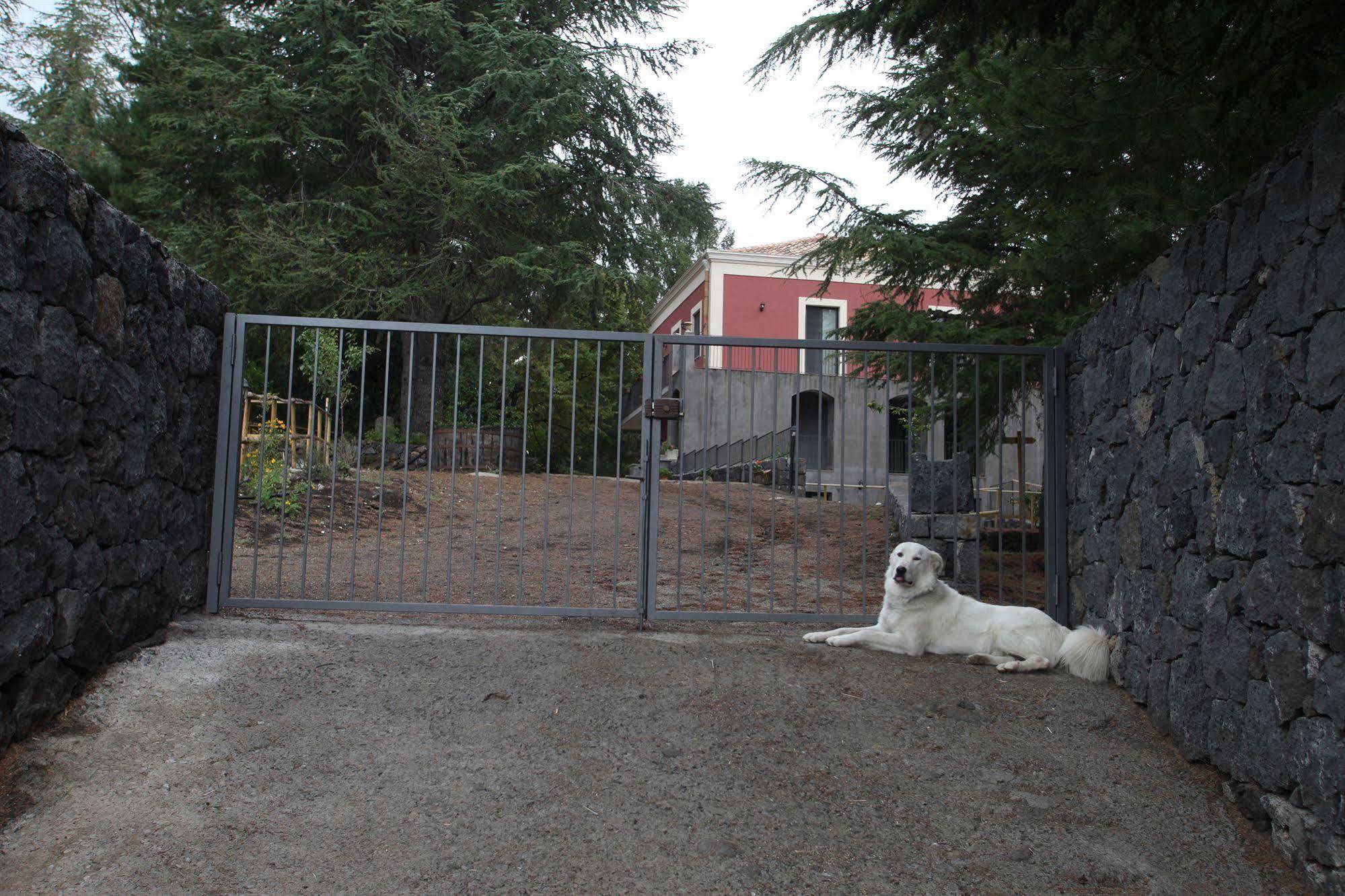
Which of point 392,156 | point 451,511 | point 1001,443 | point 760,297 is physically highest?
point 392,156

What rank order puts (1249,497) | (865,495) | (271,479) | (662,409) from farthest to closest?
(271,479) → (662,409) → (865,495) → (1249,497)

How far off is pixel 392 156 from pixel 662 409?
13982mm

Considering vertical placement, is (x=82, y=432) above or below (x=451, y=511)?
above

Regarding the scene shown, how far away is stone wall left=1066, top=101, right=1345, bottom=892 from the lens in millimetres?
2654

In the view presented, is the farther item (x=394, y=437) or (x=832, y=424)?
(x=394, y=437)

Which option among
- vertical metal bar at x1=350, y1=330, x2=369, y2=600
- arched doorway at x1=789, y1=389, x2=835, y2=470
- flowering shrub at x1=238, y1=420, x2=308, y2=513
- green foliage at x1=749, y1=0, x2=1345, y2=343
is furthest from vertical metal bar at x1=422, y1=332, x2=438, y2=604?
arched doorway at x1=789, y1=389, x2=835, y2=470

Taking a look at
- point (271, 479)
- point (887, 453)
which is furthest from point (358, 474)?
point (271, 479)

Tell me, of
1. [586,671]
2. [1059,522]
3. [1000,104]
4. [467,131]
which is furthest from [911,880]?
[467,131]

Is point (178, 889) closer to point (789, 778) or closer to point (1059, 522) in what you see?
point (789, 778)

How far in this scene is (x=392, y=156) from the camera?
56.0ft

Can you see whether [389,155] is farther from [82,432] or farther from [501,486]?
[82,432]

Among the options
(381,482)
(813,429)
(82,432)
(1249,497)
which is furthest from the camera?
(813,429)

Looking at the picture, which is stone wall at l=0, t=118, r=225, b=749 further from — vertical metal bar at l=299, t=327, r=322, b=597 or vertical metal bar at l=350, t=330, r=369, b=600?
vertical metal bar at l=350, t=330, r=369, b=600

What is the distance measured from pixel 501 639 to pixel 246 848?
1.99 meters
